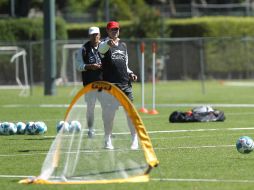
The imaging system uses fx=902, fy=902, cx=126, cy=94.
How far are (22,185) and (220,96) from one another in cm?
2493

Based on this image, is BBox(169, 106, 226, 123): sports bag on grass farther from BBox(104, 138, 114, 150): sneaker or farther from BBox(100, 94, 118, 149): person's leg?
Answer: BBox(104, 138, 114, 150): sneaker

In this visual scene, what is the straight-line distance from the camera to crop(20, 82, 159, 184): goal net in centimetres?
1238

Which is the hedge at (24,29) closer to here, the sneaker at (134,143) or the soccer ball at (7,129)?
the soccer ball at (7,129)

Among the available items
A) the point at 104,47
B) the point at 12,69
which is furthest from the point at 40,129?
the point at 12,69

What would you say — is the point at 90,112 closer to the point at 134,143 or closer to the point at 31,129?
the point at 134,143

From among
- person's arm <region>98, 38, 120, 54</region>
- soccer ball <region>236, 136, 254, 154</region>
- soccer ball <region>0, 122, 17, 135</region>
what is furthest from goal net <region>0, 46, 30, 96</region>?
soccer ball <region>236, 136, 254, 154</region>

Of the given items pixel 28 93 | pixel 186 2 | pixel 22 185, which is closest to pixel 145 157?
pixel 22 185

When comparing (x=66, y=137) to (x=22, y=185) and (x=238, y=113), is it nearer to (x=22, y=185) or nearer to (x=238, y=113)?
(x=22, y=185)

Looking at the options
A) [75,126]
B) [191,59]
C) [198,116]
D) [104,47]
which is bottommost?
[191,59]

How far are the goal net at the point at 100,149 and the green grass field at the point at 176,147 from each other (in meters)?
0.34

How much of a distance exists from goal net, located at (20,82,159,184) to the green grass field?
337 mm

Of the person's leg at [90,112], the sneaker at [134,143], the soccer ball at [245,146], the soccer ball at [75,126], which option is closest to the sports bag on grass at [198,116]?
the soccer ball at [245,146]

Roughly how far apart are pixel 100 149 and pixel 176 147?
4.07 m

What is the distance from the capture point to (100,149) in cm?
1305
